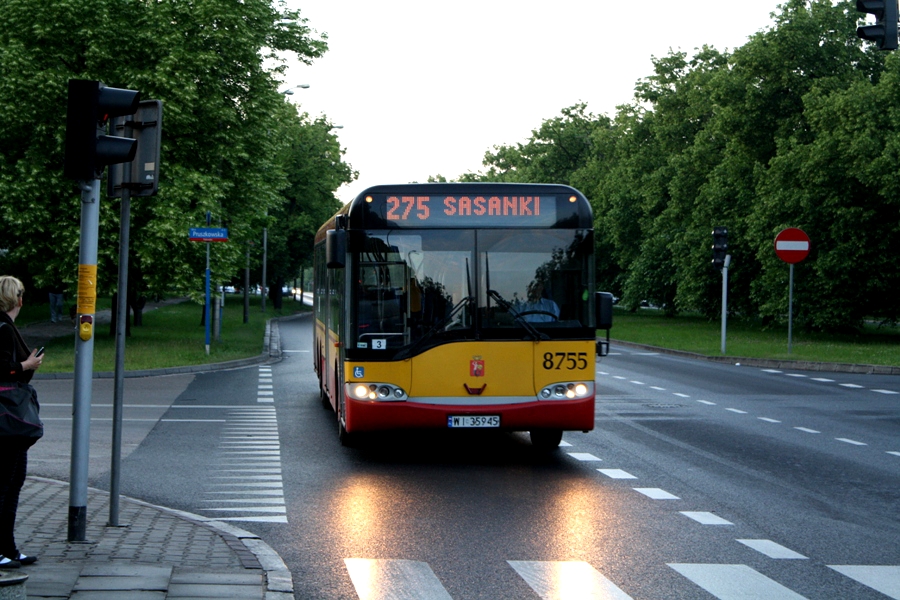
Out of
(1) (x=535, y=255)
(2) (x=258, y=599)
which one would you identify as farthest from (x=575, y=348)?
(2) (x=258, y=599)

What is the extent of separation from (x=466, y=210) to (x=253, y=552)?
592cm

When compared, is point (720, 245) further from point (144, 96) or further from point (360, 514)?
point (360, 514)

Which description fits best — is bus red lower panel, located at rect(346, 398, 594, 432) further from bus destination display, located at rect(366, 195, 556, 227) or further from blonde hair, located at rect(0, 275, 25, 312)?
blonde hair, located at rect(0, 275, 25, 312)

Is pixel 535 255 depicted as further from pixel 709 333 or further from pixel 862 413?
pixel 709 333

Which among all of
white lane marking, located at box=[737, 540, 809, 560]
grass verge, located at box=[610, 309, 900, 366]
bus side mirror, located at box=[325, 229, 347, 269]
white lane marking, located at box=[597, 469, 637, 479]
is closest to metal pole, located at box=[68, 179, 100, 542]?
white lane marking, located at box=[737, 540, 809, 560]

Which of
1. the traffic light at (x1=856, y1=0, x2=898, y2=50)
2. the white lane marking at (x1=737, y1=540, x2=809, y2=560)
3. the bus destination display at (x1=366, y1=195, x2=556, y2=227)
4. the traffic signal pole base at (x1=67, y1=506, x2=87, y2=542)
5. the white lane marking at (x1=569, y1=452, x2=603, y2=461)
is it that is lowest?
the white lane marking at (x1=569, y1=452, x2=603, y2=461)

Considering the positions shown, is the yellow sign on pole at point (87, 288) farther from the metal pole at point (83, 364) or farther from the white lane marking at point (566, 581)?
the white lane marking at point (566, 581)

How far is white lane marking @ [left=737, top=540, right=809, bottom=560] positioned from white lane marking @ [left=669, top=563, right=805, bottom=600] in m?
0.47

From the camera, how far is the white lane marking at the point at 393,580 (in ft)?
21.8

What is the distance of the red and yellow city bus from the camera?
1237 centimetres

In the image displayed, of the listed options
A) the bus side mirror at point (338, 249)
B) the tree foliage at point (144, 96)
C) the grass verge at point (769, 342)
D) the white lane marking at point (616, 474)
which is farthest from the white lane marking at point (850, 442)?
the tree foliage at point (144, 96)

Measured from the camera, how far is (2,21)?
3161 centimetres

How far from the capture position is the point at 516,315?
1249 cm

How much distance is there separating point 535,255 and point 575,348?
1.01 m
